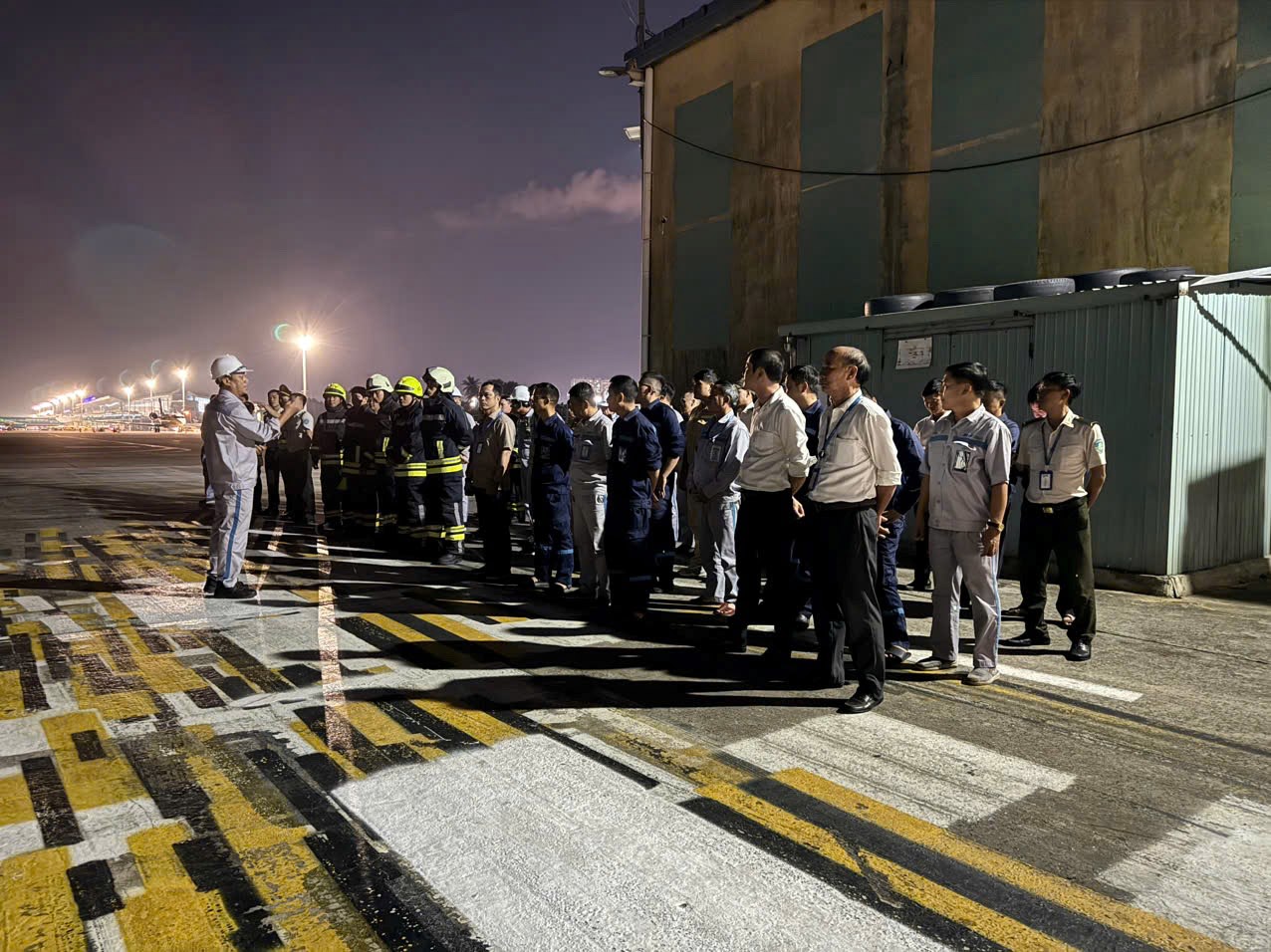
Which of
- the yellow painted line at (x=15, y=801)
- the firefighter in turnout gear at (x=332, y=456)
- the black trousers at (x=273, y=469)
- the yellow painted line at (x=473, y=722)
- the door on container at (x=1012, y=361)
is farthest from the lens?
the black trousers at (x=273, y=469)

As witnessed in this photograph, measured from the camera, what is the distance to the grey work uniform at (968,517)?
4984mm

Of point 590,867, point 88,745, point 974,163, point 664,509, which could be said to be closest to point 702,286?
point 974,163

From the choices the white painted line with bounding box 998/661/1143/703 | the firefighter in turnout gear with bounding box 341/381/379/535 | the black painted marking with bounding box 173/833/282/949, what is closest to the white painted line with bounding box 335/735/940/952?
the black painted marking with bounding box 173/833/282/949

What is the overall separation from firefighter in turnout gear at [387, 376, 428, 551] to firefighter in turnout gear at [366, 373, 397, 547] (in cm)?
43

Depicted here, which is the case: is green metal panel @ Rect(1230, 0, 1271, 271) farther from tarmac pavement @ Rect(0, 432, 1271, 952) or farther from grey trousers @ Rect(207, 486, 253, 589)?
grey trousers @ Rect(207, 486, 253, 589)

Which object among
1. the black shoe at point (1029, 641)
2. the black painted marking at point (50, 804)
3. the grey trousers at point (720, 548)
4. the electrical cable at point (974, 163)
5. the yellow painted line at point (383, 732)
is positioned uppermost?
the electrical cable at point (974, 163)

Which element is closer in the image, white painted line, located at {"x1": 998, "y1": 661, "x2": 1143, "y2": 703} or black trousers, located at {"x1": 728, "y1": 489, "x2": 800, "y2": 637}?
white painted line, located at {"x1": 998, "y1": 661, "x2": 1143, "y2": 703}

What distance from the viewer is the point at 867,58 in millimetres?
14484

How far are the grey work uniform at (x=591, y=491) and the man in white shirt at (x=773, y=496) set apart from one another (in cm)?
185

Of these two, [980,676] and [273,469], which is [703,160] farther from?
[980,676]

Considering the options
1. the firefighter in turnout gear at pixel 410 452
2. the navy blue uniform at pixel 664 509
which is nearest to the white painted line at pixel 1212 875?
the navy blue uniform at pixel 664 509

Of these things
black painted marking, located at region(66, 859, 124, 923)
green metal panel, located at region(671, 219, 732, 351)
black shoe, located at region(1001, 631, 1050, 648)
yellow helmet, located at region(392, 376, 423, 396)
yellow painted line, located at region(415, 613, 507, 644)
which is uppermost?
green metal panel, located at region(671, 219, 732, 351)

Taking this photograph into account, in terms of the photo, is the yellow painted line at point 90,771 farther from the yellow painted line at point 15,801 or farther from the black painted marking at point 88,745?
the yellow painted line at point 15,801

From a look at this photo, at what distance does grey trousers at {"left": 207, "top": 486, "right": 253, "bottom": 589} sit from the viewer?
7289 mm
